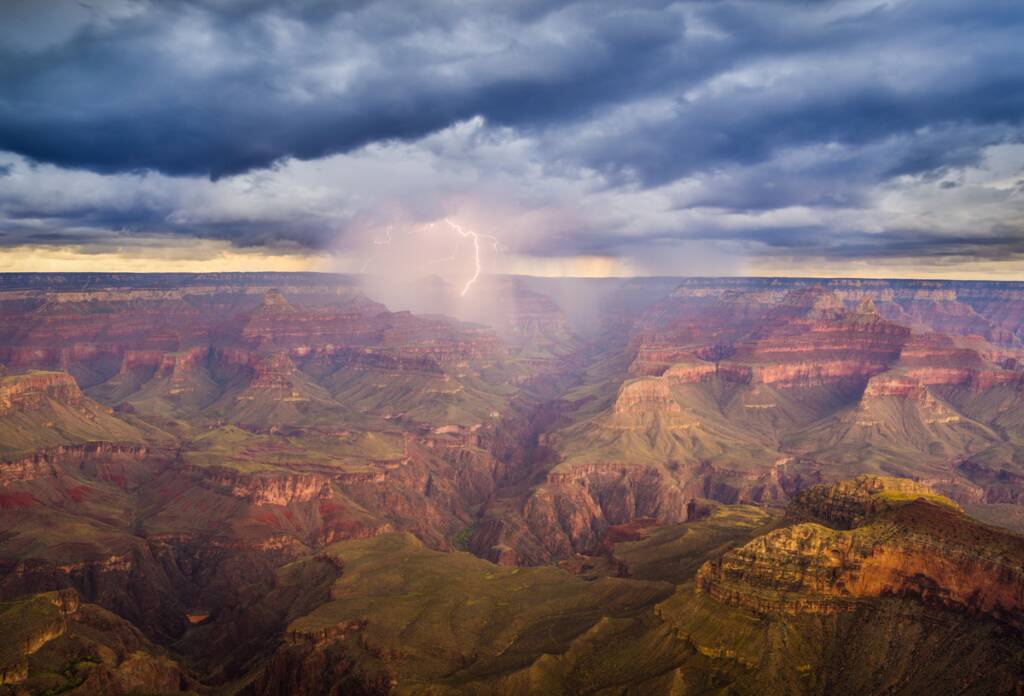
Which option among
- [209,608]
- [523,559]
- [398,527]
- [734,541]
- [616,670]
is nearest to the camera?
[616,670]

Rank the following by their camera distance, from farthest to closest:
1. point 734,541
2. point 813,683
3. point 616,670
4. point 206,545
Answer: point 206,545, point 734,541, point 616,670, point 813,683

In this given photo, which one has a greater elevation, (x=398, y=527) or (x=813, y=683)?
(x=813, y=683)

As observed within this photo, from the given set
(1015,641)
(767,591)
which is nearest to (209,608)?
(767,591)

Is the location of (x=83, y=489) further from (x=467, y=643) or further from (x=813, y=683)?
(x=813, y=683)

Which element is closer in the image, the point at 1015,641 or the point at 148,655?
the point at 1015,641

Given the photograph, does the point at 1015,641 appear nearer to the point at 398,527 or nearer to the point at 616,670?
the point at 616,670

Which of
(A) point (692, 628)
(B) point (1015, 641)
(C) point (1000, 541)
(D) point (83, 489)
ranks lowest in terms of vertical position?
(D) point (83, 489)

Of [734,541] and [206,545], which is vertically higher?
[734,541]

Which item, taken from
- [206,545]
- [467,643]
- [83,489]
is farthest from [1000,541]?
[83,489]

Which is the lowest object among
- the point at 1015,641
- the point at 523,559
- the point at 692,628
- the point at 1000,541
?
Result: the point at 523,559
